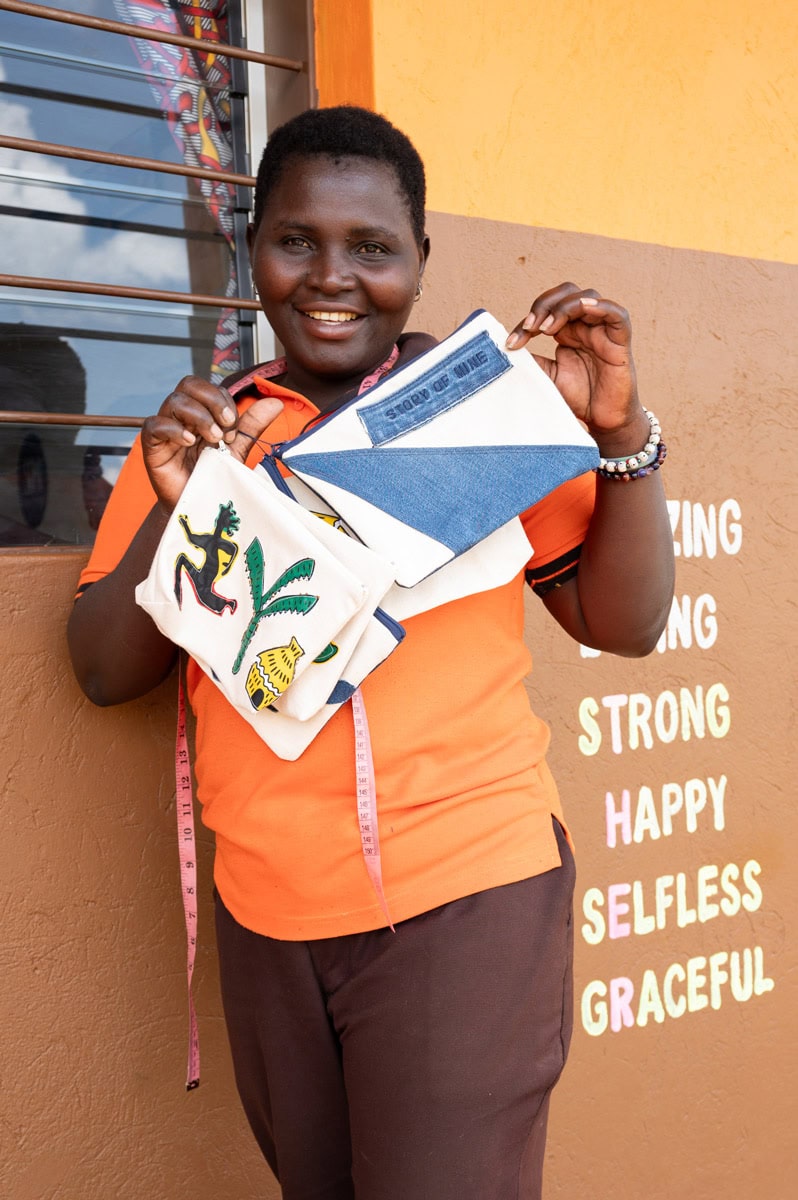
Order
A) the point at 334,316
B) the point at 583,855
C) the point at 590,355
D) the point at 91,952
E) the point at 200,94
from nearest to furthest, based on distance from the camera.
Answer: the point at 590,355 < the point at 334,316 < the point at 91,952 < the point at 200,94 < the point at 583,855

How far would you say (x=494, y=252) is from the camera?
2.31 m

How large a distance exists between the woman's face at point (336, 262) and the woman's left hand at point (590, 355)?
0.25m

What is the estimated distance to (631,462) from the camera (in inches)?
58.3

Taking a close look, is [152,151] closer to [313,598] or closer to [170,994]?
[313,598]

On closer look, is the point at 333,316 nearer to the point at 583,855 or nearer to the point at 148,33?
the point at 148,33

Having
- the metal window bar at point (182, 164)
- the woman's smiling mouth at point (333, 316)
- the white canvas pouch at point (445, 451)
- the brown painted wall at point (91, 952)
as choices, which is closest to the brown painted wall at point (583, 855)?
the brown painted wall at point (91, 952)

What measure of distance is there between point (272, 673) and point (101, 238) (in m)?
1.24

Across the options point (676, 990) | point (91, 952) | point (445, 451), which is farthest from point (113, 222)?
point (676, 990)

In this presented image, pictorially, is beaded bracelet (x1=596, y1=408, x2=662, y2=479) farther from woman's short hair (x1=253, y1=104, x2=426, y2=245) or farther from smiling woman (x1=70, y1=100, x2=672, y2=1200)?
woman's short hair (x1=253, y1=104, x2=426, y2=245)

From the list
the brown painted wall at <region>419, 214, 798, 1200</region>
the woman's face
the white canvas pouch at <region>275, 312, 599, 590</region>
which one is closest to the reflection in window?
the brown painted wall at <region>419, 214, 798, 1200</region>

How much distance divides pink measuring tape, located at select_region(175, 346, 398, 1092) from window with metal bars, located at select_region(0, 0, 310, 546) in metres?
0.51

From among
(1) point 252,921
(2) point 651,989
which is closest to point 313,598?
(1) point 252,921

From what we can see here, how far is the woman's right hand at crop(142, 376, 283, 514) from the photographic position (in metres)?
1.34

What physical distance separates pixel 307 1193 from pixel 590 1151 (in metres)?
1.13
